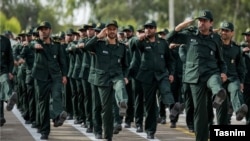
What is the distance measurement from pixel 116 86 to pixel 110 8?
72.0 metres

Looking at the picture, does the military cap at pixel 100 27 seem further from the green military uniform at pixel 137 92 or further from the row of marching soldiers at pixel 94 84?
the green military uniform at pixel 137 92

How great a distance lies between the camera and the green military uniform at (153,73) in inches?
569

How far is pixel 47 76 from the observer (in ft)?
47.9

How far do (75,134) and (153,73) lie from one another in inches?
81.0

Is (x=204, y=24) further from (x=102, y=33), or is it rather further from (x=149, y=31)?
(x=149, y=31)

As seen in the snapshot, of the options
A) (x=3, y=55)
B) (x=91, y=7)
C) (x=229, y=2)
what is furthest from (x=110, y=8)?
(x=3, y=55)

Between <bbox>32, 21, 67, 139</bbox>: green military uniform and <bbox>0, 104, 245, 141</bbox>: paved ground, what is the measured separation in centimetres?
46

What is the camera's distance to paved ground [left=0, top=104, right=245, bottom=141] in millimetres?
14516

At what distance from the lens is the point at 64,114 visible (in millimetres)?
13789

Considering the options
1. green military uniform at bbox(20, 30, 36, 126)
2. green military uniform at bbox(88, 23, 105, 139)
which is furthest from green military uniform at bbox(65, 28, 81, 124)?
green military uniform at bbox(88, 23, 105, 139)

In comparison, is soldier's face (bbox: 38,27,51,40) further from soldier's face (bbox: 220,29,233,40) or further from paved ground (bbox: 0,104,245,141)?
soldier's face (bbox: 220,29,233,40)

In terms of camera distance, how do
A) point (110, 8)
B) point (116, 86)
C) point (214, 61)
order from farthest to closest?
point (110, 8) → point (116, 86) → point (214, 61)

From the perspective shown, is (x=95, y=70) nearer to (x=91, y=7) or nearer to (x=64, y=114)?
(x=64, y=114)

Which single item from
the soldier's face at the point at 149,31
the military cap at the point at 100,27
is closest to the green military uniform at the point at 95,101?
the military cap at the point at 100,27
